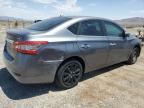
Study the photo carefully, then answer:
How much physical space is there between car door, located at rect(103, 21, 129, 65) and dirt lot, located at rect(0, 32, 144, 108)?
0.61 meters

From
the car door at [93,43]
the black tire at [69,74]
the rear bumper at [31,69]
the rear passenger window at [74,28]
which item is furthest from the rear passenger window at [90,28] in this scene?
the rear bumper at [31,69]

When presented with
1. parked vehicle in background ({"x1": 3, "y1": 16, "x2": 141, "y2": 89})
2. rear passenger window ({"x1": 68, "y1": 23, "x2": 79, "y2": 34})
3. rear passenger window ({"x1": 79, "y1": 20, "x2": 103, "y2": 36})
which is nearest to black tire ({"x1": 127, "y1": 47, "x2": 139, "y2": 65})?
parked vehicle in background ({"x1": 3, "y1": 16, "x2": 141, "y2": 89})

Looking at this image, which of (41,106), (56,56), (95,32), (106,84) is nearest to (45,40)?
(56,56)

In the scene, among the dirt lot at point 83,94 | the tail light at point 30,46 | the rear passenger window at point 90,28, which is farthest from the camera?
the rear passenger window at point 90,28

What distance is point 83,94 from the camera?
4.64 m

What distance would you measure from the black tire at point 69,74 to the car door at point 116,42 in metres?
1.28

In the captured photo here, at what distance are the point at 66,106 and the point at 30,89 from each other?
1.15 meters

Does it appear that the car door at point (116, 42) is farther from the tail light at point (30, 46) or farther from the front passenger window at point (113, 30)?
the tail light at point (30, 46)

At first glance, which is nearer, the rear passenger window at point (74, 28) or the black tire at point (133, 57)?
the rear passenger window at point (74, 28)

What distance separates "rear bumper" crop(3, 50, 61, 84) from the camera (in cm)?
410

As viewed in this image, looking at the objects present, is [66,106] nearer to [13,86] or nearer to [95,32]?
[13,86]

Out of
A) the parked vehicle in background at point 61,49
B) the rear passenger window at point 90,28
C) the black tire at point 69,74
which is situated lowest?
the black tire at point 69,74

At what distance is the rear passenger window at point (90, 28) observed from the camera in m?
5.02

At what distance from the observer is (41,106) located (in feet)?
13.3
